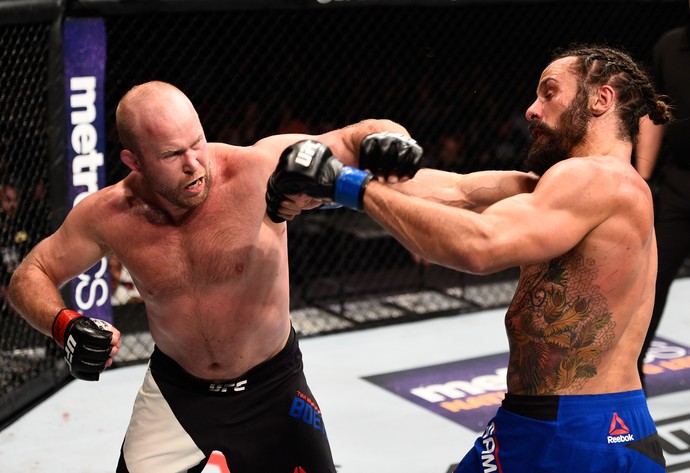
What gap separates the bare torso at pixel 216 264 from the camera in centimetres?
239

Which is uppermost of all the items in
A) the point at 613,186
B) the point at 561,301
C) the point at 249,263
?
the point at 613,186

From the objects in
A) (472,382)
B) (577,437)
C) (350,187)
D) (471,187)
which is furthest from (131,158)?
(472,382)

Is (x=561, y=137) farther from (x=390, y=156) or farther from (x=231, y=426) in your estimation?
(x=231, y=426)

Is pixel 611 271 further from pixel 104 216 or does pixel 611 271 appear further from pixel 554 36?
pixel 554 36

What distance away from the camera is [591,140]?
6.82 ft

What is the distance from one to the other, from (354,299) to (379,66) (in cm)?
131

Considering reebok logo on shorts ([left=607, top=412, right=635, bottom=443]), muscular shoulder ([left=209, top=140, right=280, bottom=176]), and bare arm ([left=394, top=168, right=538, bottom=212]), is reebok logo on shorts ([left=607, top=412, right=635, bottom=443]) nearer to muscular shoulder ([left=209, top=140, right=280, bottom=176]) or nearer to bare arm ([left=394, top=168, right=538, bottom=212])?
bare arm ([left=394, top=168, right=538, bottom=212])

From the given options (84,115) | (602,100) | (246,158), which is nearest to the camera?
(602,100)

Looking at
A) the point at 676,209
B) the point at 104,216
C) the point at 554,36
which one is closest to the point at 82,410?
the point at 104,216

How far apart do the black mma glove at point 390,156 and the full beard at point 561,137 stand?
11.4 inches

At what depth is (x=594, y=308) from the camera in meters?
2.01

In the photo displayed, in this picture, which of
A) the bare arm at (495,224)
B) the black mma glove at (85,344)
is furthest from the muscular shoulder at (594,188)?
the black mma glove at (85,344)

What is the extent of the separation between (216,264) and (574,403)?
88 cm

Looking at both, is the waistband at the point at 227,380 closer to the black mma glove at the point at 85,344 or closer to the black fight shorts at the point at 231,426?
the black fight shorts at the point at 231,426
